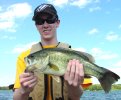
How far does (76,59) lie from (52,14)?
6.08ft

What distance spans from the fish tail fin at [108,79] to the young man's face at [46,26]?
1.81 metres

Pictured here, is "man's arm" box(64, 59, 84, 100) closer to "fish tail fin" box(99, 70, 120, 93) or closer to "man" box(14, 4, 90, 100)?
"fish tail fin" box(99, 70, 120, 93)

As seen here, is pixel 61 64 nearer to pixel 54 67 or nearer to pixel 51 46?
pixel 54 67

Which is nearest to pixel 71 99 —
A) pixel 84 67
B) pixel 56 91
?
pixel 56 91

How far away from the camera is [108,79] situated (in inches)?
305

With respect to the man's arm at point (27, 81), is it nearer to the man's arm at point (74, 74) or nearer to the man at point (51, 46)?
the man at point (51, 46)

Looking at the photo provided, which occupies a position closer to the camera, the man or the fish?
the fish

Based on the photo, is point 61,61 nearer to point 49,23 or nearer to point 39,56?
point 39,56

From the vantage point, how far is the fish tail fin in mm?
7723

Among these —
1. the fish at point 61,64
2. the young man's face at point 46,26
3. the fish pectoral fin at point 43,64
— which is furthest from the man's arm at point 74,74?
the young man's face at point 46,26

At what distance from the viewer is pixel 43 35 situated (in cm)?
898

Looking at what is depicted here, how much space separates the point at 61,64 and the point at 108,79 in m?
0.98

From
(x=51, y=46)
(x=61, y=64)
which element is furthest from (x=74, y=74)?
(x=51, y=46)

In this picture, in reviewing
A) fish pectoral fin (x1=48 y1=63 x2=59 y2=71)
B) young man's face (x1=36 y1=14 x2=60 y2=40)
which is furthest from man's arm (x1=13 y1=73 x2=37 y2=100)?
young man's face (x1=36 y1=14 x2=60 y2=40)
